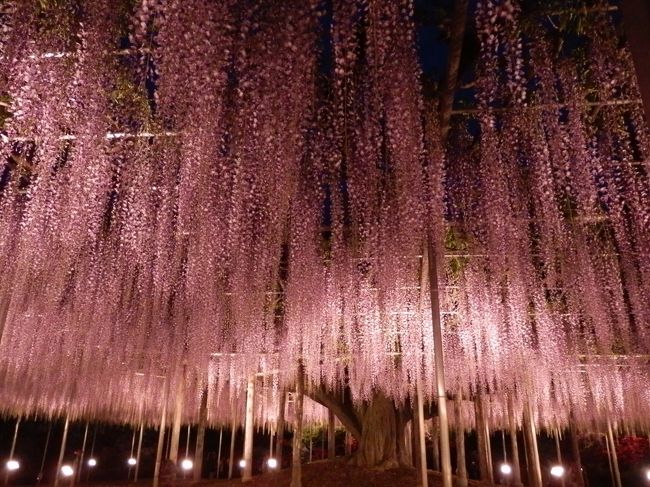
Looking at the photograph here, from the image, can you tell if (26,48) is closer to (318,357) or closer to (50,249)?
(50,249)

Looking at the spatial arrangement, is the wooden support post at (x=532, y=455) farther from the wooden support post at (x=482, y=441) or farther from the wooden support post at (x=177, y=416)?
the wooden support post at (x=177, y=416)

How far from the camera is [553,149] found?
5.44m

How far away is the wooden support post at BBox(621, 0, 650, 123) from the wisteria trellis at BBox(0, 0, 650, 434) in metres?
2.54

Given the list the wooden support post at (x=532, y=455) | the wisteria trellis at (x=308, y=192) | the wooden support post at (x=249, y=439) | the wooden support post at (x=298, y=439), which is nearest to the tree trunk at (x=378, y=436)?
the wisteria trellis at (x=308, y=192)

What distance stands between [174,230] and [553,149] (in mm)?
4841

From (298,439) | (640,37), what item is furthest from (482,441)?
(640,37)

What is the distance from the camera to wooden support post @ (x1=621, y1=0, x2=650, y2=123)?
133cm

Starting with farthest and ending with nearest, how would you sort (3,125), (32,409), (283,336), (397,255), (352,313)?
(32,409)
(283,336)
(352,313)
(397,255)
(3,125)

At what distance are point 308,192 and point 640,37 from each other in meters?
5.21

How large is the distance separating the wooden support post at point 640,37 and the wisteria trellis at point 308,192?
254 cm

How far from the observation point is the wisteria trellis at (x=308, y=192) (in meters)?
4.20

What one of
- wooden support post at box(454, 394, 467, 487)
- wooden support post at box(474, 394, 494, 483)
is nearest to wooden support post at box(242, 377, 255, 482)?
wooden support post at box(454, 394, 467, 487)

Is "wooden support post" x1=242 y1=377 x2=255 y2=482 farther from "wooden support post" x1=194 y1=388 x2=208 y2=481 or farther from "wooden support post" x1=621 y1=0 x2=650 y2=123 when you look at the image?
"wooden support post" x1=621 y1=0 x2=650 y2=123

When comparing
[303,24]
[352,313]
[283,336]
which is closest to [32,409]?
[283,336]
